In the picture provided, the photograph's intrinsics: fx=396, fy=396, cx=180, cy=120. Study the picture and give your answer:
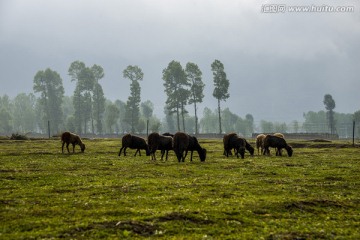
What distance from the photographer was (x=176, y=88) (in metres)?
152

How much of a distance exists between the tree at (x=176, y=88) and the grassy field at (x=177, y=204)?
12053 centimetres

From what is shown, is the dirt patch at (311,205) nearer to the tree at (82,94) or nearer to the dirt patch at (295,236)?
the dirt patch at (295,236)

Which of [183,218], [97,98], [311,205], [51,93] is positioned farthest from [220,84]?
[183,218]

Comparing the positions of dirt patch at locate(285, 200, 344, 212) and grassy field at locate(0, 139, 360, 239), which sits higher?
grassy field at locate(0, 139, 360, 239)

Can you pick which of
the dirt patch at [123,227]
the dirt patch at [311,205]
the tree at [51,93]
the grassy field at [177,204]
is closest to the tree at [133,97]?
the tree at [51,93]

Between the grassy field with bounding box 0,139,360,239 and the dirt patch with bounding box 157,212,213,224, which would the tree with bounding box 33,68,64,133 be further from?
the dirt patch with bounding box 157,212,213,224

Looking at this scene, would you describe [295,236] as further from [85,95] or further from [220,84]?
[85,95]

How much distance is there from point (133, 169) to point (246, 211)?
1496 centimetres

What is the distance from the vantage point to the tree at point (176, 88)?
14938 centimetres

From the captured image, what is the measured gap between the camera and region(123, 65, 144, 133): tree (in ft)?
538

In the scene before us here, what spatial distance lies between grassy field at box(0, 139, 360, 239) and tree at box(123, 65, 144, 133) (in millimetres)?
135228

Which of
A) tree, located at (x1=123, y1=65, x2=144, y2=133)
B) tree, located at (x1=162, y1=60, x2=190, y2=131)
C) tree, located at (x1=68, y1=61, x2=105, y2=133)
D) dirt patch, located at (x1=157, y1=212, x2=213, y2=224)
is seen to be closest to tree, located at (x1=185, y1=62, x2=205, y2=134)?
tree, located at (x1=162, y1=60, x2=190, y2=131)

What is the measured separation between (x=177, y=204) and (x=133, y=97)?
491 ft

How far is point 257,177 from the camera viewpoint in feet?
88.5
